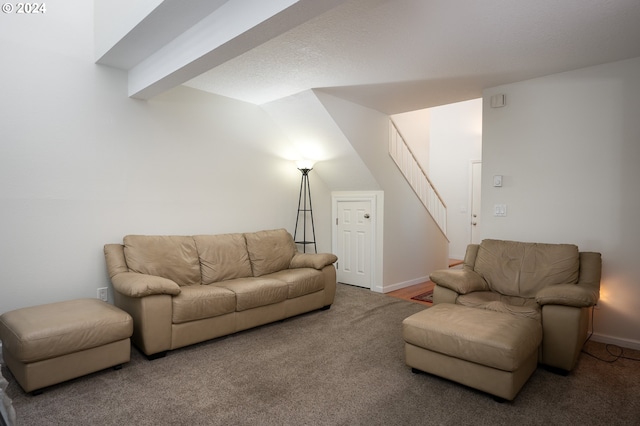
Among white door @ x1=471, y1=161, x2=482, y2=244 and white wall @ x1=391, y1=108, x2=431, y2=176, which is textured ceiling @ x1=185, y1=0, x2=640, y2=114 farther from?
white door @ x1=471, y1=161, x2=482, y2=244

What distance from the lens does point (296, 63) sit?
3197 millimetres

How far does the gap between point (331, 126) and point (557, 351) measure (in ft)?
10.2

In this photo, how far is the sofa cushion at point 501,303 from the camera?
267 centimetres

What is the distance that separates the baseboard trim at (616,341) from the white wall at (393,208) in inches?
91.2

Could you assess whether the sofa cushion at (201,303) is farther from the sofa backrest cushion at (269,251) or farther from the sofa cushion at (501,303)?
the sofa cushion at (501,303)

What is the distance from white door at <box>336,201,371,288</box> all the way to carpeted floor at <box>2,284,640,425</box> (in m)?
2.05

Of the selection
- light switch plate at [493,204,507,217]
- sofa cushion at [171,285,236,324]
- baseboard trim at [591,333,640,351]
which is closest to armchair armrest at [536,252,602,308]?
baseboard trim at [591,333,640,351]

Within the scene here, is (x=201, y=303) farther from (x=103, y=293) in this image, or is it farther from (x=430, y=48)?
(x=430, y=48)

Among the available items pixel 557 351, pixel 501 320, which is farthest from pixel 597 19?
pixel 557 351

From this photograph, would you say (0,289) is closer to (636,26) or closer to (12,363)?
(12,363)

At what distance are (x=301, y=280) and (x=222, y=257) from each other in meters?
0.88

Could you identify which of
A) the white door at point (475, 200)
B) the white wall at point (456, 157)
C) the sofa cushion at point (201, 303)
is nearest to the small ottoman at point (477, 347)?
the sofa cushion at point (201, 303)

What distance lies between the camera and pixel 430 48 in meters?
2.83

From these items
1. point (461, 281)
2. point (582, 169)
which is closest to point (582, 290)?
point (461, 281)
